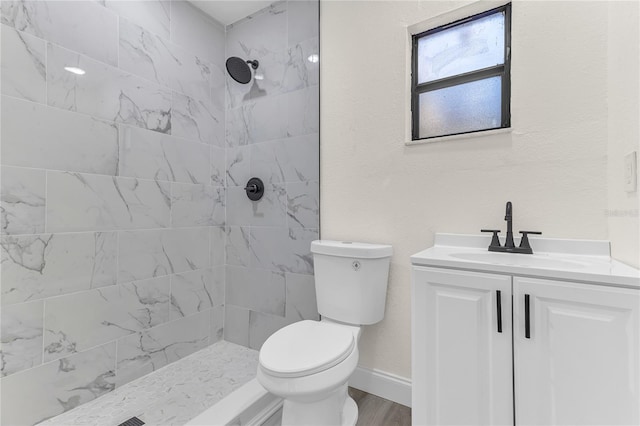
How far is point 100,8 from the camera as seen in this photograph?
5.31ft

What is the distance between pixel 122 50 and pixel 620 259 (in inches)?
99.7

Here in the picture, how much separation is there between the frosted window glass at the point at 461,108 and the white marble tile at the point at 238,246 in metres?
1.37

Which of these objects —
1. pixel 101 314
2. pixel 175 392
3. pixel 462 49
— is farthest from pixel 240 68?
pixel 175 392

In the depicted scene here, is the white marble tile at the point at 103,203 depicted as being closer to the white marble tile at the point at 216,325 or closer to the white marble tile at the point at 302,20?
the white marble tile at the point at 216,325

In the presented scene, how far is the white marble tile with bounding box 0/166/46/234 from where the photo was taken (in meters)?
1.32

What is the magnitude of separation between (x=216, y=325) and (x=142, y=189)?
1.11m

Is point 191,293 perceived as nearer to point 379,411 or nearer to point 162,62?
point 379,411

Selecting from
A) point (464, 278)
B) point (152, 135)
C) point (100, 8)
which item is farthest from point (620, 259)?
point (100, 8)

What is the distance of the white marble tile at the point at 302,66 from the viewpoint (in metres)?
1.90

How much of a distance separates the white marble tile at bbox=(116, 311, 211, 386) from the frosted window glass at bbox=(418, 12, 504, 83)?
6.91 feet

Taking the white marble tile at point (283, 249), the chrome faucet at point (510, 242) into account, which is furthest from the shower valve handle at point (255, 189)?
the chrome faucet at point (510, 242)

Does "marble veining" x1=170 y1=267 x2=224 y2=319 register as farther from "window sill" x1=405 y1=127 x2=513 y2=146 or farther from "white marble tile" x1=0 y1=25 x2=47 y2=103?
"window sill" x1=405 y1=127 x2=513 y2=146

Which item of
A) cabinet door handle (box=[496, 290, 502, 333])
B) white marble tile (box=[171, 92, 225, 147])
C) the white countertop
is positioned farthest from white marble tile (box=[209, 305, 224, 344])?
cabinet door handle (box=[496, 290, 502, 333])

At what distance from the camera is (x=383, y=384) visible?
1.64 m
